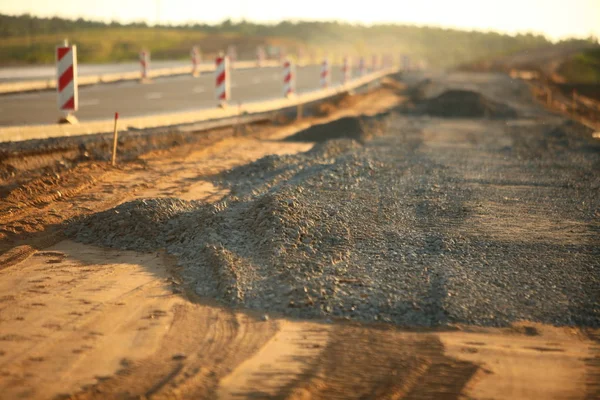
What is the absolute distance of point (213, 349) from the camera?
193 inches

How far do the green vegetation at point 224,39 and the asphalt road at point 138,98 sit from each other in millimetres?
19731

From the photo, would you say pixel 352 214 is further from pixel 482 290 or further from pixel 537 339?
pixel 537 339

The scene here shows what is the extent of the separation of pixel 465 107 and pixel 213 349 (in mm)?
20818

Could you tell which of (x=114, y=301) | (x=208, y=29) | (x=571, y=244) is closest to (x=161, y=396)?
(x=114, y=301)

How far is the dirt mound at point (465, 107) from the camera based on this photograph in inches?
946

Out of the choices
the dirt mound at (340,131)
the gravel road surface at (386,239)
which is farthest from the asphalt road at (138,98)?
the gravel road surface at (386,239)

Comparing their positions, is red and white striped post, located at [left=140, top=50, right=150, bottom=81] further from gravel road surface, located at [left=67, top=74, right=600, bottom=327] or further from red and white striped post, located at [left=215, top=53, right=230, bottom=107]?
gravel road surface, located at [left=67, top=74, right=600, bottom=327]

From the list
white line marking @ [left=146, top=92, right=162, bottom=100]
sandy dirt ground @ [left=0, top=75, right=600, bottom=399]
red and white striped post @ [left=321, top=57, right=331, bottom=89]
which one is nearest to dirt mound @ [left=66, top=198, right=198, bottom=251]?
sandy dirt ground @ [left=0, top=75, right=600, bottom=399]

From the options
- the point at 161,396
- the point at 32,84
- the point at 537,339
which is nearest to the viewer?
the point at 161,396

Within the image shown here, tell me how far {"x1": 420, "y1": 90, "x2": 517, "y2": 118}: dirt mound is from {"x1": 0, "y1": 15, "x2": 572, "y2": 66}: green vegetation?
97.4 ft

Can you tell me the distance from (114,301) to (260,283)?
1139mm

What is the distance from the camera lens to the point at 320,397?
168 inches

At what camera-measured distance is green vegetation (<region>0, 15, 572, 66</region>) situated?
208 feet

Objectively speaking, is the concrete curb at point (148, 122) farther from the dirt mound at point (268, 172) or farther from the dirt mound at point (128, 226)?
the dirt mound at point (128, 226)
